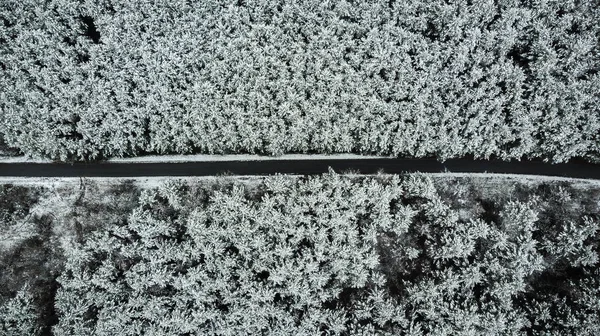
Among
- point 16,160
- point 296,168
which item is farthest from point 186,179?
point 16,160

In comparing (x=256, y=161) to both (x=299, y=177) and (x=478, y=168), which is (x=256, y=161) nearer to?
(x=299, y=177)

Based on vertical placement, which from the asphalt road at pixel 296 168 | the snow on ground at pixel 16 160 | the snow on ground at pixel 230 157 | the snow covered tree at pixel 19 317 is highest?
the snow on ground at pixel 16 160

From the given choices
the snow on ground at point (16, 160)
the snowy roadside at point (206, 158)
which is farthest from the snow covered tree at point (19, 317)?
the snowy roadside at point (206, 158)

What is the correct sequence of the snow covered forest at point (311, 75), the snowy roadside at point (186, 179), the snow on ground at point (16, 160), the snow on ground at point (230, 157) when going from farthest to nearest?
the snow on ground at point (16, 160), the snow on ground at point (230, 157), the snowy roadside at point (186, 179), the snow covered forest at point (311, 75)

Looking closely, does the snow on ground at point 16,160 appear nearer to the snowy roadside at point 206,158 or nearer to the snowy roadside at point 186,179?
the snowy roadside at point 206,158

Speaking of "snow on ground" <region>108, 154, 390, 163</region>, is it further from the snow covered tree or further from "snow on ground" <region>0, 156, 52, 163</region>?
the snow covered tree

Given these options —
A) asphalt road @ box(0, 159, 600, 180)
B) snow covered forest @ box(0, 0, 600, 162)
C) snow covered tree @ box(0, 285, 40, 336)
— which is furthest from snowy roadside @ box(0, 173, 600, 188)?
snow covered tree @ box(0, 285, 40, 336)

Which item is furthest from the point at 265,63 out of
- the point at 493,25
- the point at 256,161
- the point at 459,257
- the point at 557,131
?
the point at 557,131
